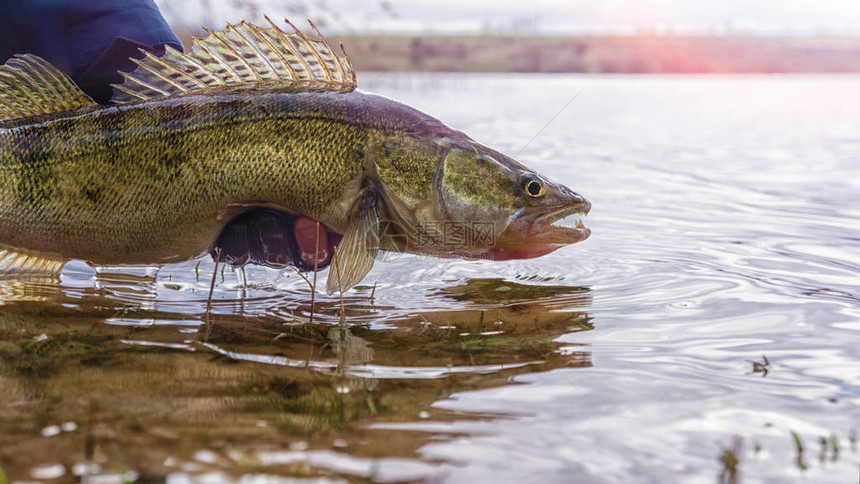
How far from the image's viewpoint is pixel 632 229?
6129 mm

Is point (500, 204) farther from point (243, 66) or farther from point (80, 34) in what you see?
point (80, 34)

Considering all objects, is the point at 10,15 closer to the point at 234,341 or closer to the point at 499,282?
the point at 234,341

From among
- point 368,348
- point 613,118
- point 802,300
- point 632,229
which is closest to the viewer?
point 368,348

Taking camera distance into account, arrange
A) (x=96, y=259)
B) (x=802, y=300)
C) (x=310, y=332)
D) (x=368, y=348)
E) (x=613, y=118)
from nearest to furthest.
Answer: (x=368, y=348)
(x=310, y=332)
(x=96, y=259)
(x=802, y=300)
(x=613, y=118)

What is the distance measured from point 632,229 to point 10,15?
4.39 m

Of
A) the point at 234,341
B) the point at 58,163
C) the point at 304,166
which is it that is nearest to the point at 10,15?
the point at 58,163

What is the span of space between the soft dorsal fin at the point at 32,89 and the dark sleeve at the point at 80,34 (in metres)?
0.89

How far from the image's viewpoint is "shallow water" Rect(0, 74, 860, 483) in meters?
2.30

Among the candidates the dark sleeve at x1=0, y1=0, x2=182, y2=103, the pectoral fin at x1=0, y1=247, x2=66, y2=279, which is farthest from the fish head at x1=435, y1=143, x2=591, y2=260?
the dark sleeve at x1=0, y1=0, x2=182, y2=103

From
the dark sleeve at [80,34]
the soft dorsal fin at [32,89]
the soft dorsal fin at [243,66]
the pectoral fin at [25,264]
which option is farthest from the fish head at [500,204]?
the dark sleeve at [80,34]

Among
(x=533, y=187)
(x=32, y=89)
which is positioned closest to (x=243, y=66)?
(x=32, y=89)

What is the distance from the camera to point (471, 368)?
3.06 metres

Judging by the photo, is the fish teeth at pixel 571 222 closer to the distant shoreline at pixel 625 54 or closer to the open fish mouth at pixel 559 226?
the open fish mouth at pixel 559 226

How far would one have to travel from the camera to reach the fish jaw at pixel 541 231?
3791 mm
